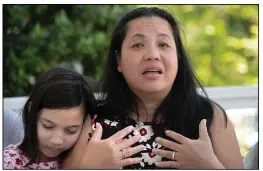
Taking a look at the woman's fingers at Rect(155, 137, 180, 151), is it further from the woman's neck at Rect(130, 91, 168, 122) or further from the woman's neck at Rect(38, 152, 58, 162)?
the woman's neck at Rect(38, 152, 58, 162)

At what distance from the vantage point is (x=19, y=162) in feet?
3.39

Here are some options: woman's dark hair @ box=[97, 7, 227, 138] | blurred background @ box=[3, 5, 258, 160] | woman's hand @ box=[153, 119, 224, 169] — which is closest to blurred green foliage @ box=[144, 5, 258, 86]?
blurred background @ box=[3, 5, 258, 160]

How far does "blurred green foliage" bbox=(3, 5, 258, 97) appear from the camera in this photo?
1975mm

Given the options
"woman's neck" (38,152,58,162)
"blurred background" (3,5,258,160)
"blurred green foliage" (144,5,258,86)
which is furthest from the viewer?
"blurred green foliage" (144,5,258,86)

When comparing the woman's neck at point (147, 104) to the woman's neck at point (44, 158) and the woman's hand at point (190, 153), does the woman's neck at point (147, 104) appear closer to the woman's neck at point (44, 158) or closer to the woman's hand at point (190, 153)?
the woman's hand at point (190, 153)

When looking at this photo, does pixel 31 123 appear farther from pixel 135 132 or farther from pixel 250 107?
pixel 250 107

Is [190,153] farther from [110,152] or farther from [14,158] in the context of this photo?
[14,158]

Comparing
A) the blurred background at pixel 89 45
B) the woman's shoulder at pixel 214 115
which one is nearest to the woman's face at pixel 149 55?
the woman's shoulder at pixel 214 115

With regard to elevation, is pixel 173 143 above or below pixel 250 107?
below

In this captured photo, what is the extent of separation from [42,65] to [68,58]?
164 mm

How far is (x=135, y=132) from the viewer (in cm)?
102

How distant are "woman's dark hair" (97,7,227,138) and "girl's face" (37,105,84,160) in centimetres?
9

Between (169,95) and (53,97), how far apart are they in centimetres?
28

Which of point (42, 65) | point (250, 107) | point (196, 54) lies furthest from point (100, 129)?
point (196, 54)
